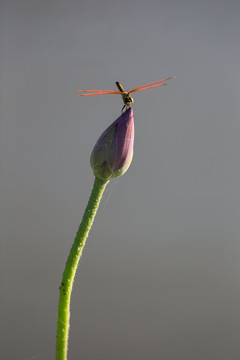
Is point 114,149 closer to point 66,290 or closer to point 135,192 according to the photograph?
point 66,290

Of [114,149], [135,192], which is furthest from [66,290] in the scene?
[135,192]

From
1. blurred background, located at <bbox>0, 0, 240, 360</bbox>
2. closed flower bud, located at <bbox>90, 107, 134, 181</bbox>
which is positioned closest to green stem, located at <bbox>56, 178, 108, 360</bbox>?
closed flower bud, located at <bbox>90, 107, 134, 181</bbox>

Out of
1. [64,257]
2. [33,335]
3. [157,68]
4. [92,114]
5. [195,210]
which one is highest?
[157,68]

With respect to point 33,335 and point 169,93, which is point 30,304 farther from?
point 169,93


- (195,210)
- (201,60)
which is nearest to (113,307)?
(195,210)

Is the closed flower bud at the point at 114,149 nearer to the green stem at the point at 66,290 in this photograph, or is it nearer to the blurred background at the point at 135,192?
the green stem at the point at 66,290

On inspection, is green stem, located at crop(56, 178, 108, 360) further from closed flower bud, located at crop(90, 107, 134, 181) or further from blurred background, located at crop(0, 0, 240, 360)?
blurred background, located at crop(0, 0, 240, 360)
